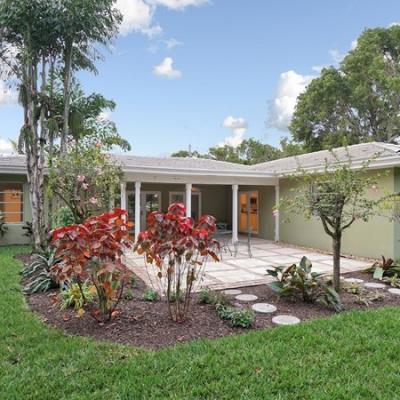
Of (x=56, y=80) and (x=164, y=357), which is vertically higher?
(x=56, y=80)

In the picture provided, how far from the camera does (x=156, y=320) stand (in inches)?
191

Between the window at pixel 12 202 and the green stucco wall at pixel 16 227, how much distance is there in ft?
0.54

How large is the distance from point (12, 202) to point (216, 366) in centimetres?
1206

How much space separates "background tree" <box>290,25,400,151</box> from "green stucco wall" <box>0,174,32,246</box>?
799 inches

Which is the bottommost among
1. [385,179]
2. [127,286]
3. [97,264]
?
[127,286]

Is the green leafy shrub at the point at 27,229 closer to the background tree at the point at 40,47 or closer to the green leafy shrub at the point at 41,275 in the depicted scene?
the background tree at the point at 40,47

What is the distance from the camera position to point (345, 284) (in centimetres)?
673

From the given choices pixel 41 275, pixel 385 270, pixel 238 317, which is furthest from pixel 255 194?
pixel 238 317

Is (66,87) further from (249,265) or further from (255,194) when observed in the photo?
(255,194)

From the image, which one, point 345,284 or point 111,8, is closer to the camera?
point 345,284

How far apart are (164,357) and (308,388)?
58.7 inches

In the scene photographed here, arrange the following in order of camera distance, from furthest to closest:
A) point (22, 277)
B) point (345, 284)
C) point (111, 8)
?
point (111, 8) < point (22, 277) < point (345, 284)

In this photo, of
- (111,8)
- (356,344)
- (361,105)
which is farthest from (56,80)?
(361,105)

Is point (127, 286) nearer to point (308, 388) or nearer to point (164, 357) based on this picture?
point (164, 357)
